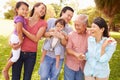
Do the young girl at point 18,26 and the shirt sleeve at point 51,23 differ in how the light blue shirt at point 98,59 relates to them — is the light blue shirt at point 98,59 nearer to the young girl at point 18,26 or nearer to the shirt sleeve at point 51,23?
the shirt sleeve at point 51,23

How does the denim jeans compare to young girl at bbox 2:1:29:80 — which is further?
the denim jeans

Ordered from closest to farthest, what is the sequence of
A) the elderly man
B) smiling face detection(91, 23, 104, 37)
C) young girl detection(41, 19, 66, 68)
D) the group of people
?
smiling face detection(91, 23, 104, 37), the group of people, the elderly man, young girl detection(41, 19, 66, 68)

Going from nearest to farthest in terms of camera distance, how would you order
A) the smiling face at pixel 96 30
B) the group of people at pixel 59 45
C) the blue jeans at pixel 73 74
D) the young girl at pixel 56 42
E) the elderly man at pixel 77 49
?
the smiling face at pixel 96 30 < the group of people at pixel 59 45 < the elderly man at pixel 77 49 < the young girl at pixel 56 42 < the blue jeans at pixel 73 74

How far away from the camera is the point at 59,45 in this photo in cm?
530

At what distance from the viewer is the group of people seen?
15.9ft

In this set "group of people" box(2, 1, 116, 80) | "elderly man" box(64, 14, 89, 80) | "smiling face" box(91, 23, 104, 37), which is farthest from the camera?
"elderly man" box(64, 14, 89, 80)

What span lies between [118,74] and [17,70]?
4886 mm

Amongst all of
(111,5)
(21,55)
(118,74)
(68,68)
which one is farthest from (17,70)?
(111,5)

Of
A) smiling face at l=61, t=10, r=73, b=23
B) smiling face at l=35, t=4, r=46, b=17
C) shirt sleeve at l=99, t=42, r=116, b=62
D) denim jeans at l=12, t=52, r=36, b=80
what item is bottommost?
denim jeans at l=12, t=52, r=36, b=80

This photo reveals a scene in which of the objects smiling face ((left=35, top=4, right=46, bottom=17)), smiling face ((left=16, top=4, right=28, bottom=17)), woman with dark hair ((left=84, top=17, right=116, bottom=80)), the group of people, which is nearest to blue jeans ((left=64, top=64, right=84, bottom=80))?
the group of people

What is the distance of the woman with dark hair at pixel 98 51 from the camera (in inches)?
188

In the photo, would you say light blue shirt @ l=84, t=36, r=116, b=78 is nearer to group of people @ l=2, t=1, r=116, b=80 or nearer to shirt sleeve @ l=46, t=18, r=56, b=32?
group of people @ l=2, t=1, r=116, b=80

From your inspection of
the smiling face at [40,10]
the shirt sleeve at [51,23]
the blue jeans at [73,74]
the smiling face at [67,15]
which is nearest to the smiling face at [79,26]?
the smiling face at [67,15]

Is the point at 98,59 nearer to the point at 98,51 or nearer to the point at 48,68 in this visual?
the point at 98,51
